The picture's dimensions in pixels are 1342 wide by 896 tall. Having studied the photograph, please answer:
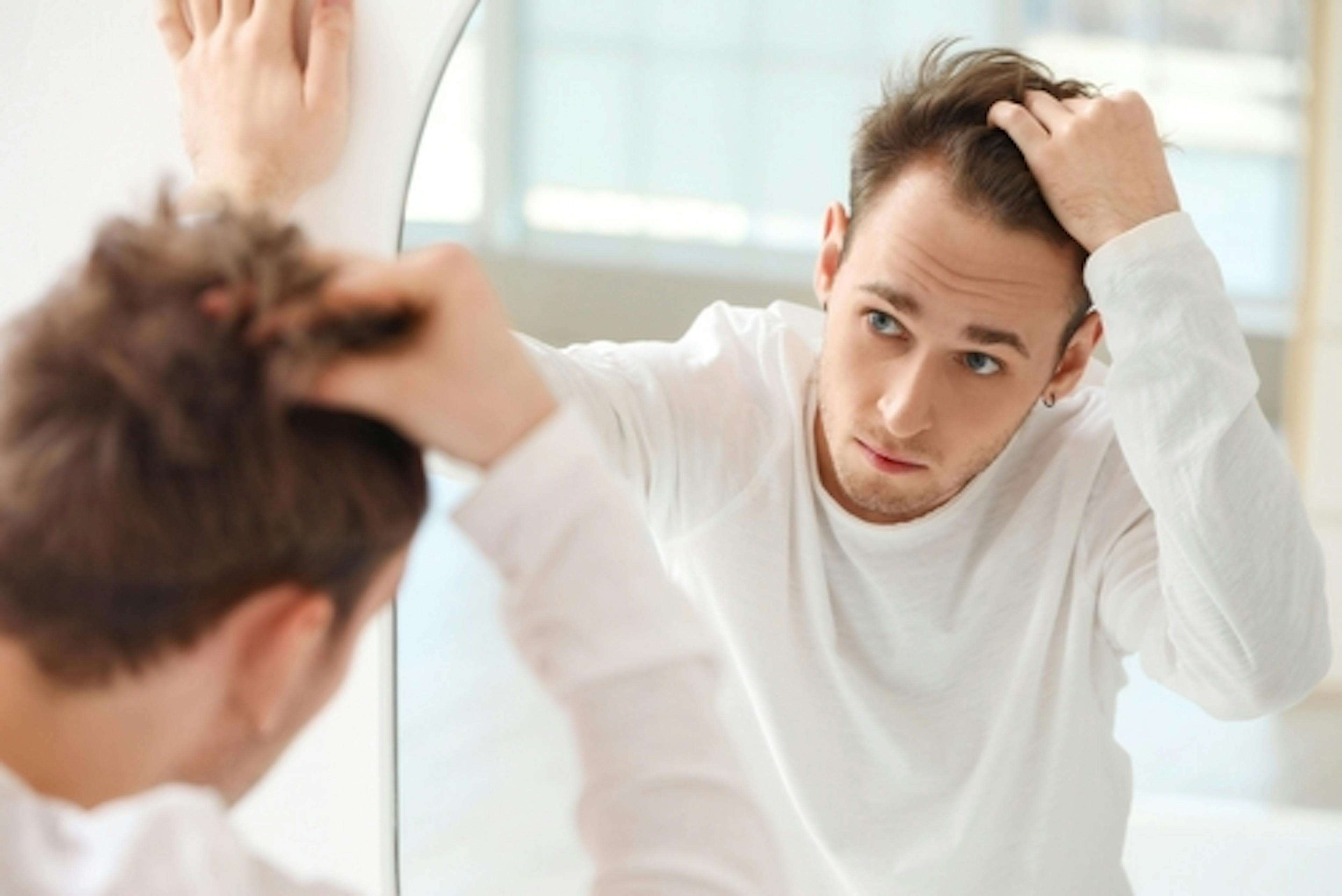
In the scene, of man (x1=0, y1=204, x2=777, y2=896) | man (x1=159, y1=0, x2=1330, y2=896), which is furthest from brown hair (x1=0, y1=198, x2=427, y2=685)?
man (x1=159, y1=0, x2=1330, y2=896)

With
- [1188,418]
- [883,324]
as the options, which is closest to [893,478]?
[883,324]

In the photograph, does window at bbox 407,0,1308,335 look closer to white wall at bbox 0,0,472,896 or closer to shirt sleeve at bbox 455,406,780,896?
white wall at bbox 0,0,472,896

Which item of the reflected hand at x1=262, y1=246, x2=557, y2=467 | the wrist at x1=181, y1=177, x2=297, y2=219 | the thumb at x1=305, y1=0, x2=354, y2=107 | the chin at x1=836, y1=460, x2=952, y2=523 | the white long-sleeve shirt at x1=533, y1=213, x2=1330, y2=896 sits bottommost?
the white long-sleeve shirt at x1=533, y1=213, x2=1330, y2=896

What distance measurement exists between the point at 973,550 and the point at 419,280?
75 cm

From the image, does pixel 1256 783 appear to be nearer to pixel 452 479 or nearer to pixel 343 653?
pixel 452 479

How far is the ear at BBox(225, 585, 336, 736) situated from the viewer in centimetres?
57

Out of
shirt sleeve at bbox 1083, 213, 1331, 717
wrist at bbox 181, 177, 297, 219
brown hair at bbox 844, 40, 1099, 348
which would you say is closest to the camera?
shirt sleeve at bbox 1083, 213, 1331, 717

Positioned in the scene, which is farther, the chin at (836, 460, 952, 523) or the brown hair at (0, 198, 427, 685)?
the chin at (836, 460, 952, 523)

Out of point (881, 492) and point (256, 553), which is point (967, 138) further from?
point (256, 553)

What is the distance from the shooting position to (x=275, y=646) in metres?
0.58

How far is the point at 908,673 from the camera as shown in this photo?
3.96 ft

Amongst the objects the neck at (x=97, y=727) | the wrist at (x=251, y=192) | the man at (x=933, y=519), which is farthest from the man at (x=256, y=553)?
the wrist at (x=251, y=192)

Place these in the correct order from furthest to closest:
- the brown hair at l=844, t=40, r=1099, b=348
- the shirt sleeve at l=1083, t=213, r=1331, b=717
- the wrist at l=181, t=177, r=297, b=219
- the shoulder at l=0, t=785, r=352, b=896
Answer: the wrist at l=181, t=177, r=297, b=219, the brown hair at l=844, t=40, r=1099, b=348, the shirt sleeve at l=1083, t=213, r=1331, b=717, the shoulder at l=0, t=785, r=352, b=896

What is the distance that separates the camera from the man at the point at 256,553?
0.53m
